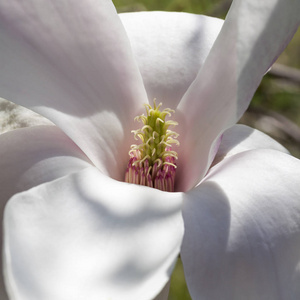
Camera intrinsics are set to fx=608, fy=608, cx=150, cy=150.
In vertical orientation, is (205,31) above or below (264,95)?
above

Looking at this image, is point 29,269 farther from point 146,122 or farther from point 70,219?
point 146,122

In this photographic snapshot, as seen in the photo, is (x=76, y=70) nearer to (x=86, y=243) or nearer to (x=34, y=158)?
(x=34, y=158)

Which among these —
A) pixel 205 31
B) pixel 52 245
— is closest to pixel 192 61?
pixel 205 31

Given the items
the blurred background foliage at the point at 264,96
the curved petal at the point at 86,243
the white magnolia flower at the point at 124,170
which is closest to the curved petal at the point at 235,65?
the white magnolia flower at the point at 124,170

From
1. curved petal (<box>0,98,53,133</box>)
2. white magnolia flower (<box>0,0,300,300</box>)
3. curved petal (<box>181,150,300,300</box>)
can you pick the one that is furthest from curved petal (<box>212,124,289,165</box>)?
curved petal (<box>0,98,53,133</box>)

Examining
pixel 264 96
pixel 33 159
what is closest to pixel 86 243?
pixel 33 159

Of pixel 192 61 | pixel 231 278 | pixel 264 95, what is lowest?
pixel 264 95

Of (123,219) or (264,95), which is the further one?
(264,95)

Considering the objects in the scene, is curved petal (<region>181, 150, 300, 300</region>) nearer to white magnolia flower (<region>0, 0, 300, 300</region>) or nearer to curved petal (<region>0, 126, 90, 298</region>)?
white magnolia flower (<region>0, 0, 300, 300</region>)
